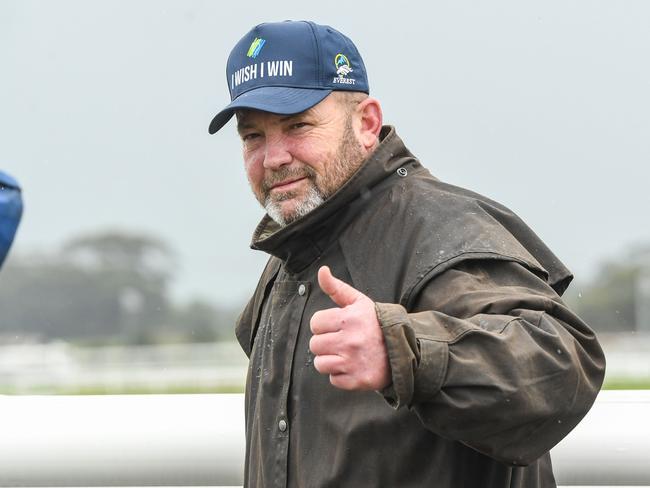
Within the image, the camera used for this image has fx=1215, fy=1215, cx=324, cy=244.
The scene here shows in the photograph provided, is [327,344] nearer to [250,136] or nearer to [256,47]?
[250,136]

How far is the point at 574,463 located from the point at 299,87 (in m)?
1.34

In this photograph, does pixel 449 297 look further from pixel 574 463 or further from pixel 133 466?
pixel 133 466

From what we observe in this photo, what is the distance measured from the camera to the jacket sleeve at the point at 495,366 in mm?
2062

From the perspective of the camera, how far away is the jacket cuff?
2.03 metres

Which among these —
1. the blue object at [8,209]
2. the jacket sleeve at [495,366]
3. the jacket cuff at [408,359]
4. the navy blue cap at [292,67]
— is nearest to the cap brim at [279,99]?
the navy blue cap at [292,67]

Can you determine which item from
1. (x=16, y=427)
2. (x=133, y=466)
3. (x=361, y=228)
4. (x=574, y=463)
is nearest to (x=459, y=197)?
(x=361, y=228)

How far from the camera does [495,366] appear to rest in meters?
2.09

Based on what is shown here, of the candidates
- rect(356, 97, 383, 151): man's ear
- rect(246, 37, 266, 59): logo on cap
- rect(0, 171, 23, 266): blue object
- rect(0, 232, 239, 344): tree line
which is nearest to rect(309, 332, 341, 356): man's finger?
rect(0, 171, 23, 266): blue object

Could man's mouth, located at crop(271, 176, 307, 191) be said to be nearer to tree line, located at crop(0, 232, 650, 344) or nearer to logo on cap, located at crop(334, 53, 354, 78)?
A: logo on cap, located at crop(334, 53, 354, 78)

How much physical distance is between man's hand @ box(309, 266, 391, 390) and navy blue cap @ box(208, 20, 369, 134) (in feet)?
2.31

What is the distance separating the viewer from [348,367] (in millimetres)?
2041

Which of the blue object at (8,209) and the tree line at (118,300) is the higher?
the blue object at (8,209)

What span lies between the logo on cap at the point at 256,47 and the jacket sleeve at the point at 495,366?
78 cm

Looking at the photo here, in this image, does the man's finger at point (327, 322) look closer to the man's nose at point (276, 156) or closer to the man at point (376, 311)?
the man at point (376, 311)
